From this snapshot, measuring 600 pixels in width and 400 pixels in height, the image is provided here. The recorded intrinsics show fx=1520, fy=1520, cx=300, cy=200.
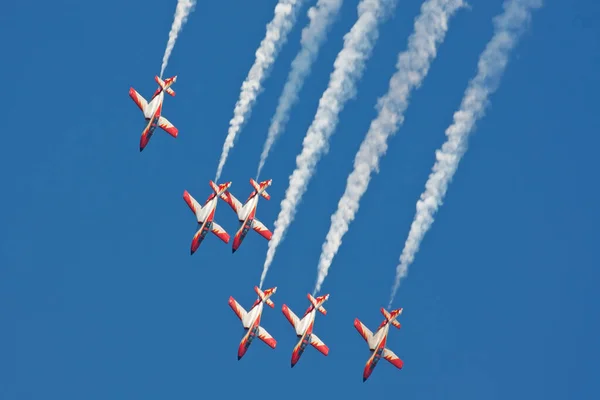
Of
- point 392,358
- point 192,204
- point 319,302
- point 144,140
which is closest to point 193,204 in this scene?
point 192,204

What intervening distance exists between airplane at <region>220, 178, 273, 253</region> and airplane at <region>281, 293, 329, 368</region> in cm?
366

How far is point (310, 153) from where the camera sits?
60.5 metres

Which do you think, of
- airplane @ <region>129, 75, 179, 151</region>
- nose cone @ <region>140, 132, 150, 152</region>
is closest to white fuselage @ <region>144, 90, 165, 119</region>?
airplane @ <region>129, 75, 179, 151</region>

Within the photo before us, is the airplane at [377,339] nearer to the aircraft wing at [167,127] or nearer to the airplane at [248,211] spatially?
the airplane at [248,211]

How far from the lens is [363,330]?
6538 cm

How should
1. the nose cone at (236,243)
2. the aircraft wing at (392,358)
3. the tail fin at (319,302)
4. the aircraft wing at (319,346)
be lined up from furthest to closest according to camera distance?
the nose cone at (236,243), the aircraft wing at (392,358), the aircraft wing at (319,346), the tail fin at (319,302)

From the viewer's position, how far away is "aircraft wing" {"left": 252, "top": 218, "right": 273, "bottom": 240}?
219 ft

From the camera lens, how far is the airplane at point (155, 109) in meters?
65.4

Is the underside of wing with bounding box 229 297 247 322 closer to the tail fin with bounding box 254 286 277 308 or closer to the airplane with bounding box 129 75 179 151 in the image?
the tail fin with bounding box 254 286 277 308

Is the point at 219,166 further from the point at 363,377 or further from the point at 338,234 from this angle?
the point at 363,377

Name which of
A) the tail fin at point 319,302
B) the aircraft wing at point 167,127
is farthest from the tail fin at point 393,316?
the aircraft wing at point 167,127

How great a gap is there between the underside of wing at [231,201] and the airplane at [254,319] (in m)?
3.83

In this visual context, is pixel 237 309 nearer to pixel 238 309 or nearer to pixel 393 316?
pixel 238 309

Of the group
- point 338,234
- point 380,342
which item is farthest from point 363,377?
point 338,234
